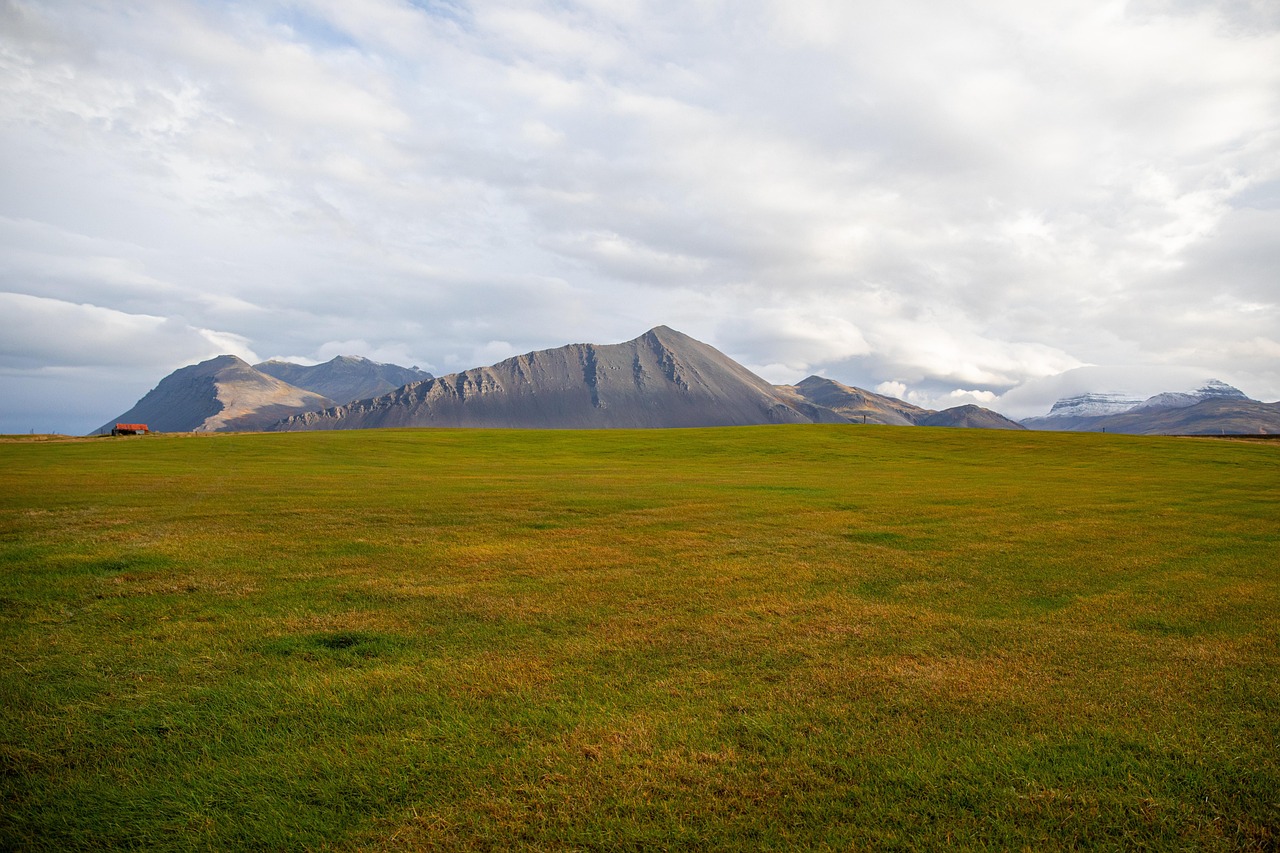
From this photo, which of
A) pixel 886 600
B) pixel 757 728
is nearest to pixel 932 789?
pixel 757 728

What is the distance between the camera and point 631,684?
24.6ft

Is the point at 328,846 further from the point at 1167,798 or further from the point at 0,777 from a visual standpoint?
the point at 1167,798

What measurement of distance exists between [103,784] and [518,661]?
4.23 m

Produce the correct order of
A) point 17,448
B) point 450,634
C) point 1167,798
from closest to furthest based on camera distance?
point 1167,798 → point 450,634 → point 17,448

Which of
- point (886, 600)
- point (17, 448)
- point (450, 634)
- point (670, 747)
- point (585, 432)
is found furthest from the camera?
point (585, 432)

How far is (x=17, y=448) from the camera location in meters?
55.2

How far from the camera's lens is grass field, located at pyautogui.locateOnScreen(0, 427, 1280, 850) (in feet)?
16.8

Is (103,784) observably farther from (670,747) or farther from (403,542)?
(403,542)

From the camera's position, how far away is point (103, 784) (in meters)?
5.50

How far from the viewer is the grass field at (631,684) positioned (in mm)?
5125

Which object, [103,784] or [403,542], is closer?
[103,784]

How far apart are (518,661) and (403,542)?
8696 mm

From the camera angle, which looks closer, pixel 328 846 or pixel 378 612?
pixel 328 846

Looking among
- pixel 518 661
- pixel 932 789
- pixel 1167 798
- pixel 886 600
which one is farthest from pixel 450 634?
pixel 1167 798
